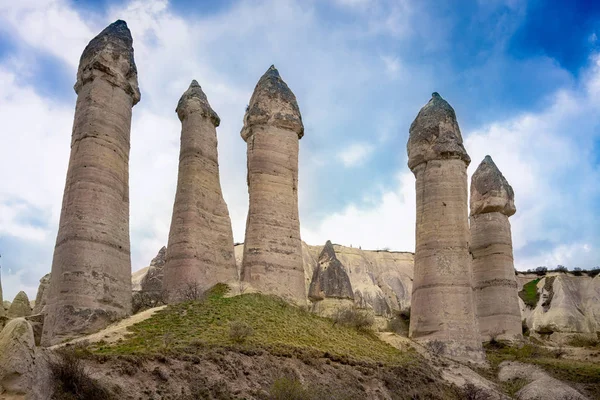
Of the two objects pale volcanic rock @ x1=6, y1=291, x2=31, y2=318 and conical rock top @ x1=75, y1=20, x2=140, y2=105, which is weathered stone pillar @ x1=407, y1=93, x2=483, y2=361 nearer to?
conical rock top @ x1=75, y1=20, x2=140, y2=105

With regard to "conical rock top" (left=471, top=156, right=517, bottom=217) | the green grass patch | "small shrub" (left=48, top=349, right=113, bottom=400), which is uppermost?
"conical rock top" (left=471, top=156, right=517, bottom=217)

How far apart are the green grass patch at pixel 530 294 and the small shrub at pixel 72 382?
120 feet

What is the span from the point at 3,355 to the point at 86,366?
2.02m

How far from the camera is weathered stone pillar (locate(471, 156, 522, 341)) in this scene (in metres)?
25.7

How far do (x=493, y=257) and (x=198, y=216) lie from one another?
12.2m

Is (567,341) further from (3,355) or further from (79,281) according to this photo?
(3,355)

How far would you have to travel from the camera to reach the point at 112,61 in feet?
61.8

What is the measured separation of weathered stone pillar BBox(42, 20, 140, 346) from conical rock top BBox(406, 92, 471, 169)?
9.54 m

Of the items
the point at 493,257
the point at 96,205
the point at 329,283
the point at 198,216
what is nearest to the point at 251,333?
the point at 96,205

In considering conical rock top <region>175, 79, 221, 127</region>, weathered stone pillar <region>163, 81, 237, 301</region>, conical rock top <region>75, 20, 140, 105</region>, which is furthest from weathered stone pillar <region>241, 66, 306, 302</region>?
conical rock top <region>75, 20, 140, 105</region>

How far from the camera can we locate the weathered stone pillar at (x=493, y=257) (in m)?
25.7

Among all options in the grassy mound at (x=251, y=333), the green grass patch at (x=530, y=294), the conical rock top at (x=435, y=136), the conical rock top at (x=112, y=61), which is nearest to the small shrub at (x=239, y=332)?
the grassy mound at (x=251, y=333)

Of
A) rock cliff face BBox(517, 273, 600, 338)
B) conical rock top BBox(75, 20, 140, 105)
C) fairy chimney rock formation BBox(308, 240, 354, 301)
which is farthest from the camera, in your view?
fairy chimney rock formation BBox(308, 240, 354, 301)

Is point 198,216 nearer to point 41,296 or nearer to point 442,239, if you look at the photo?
point 442,239
